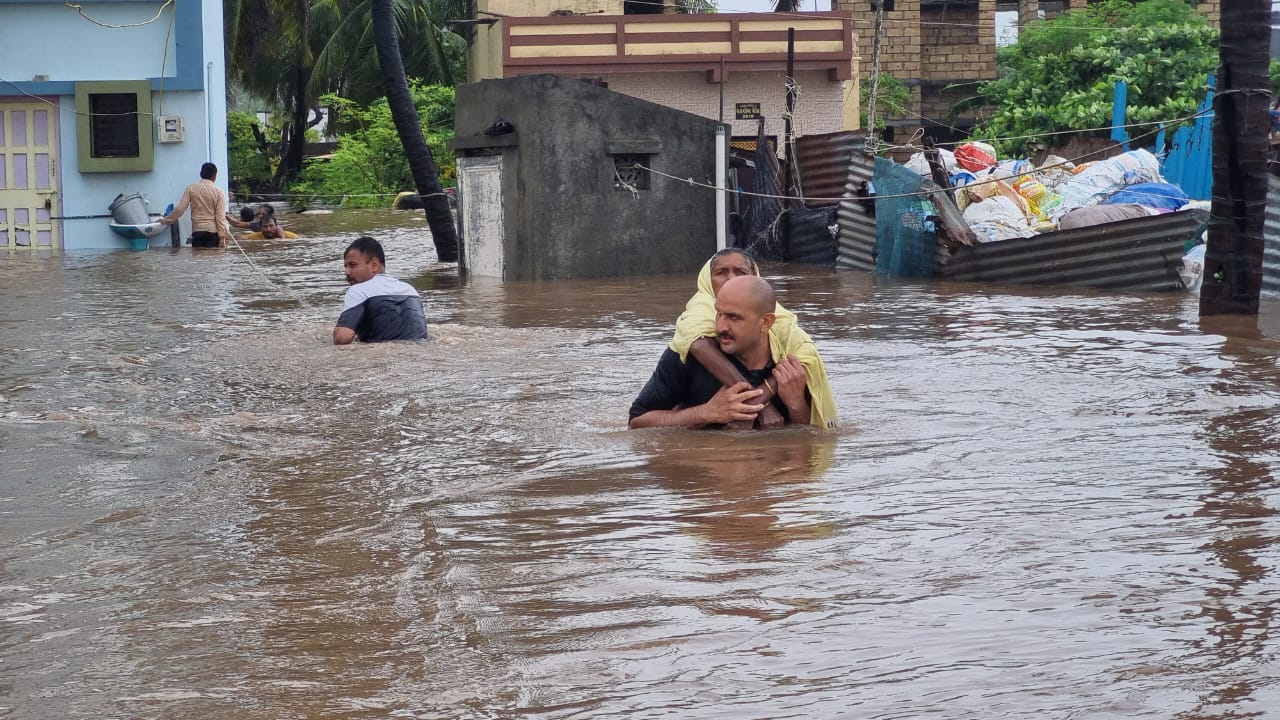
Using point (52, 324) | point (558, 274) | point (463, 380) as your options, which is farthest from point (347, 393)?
point (558, 274)

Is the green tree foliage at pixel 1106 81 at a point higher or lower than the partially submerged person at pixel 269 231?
higher

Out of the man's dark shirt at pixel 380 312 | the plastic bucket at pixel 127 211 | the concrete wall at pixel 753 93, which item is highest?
the concrete wall at pixel 753 93

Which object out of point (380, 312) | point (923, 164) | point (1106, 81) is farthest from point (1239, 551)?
point (1106, 81)

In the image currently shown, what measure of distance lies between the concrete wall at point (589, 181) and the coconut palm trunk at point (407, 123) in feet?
3.82

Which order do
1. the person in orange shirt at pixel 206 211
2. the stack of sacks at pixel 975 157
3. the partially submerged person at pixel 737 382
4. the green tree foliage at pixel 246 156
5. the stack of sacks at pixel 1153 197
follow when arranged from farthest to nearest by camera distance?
the green tree foliage at pixel 246 156 < the person in orange shirt at pixel 206 211 < the stack of sacks at pixel 975 157 < the stack of sacks at pixel 1153 197 < the partially submerged person at pixel 737 382

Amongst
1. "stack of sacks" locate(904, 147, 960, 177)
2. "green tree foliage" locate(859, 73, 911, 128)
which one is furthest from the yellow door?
"green tree foliage" locate(859, 73, 911, 128)

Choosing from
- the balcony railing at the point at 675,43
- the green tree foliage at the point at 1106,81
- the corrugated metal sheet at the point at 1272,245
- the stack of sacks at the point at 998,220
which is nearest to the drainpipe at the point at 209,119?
the balcony railing at the point at 675,43

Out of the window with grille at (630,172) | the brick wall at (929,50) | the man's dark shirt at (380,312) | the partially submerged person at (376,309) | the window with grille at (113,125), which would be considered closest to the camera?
the partially submerged person at (376,309)

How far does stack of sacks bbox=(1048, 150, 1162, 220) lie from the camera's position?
16.9m

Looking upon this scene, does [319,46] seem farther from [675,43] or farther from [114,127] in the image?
[114,127]

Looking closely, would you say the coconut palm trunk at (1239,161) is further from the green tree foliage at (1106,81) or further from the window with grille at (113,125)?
the green tree foliage at (1106,81)

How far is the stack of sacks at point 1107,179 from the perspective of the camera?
1694 cm

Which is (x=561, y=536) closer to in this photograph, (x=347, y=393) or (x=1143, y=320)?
(x=347, y=393)

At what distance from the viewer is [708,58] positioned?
2962 cm
